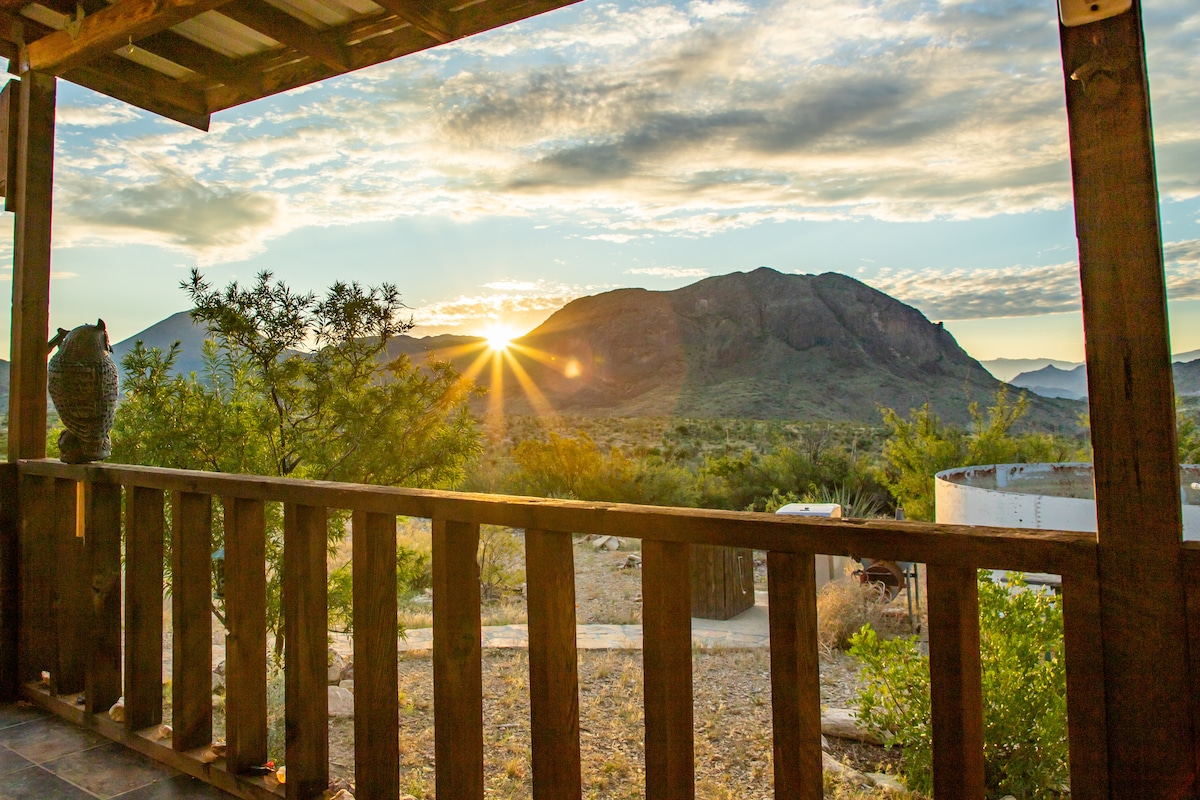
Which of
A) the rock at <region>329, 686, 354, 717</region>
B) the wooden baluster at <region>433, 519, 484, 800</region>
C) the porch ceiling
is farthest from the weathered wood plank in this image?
the rock at <region>329, 686, 354, 717</region>

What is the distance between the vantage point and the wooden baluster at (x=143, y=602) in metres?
2.02

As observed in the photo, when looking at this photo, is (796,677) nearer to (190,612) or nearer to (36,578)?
(190,612)

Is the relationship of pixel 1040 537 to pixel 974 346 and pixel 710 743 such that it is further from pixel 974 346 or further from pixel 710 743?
pixel 974 346

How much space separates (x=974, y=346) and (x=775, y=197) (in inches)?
497

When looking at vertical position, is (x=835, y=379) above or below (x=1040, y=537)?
above

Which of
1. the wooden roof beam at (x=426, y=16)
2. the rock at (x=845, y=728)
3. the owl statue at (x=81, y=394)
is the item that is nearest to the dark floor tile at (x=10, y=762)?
the owl statue at (x=81, y=394)

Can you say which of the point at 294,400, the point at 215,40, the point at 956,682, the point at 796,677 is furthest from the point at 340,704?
the point at 956,682

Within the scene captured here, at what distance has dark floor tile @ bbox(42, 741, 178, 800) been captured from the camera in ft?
6.11

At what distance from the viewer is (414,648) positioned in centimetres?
488

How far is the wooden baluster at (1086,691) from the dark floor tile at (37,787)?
6.78 feet

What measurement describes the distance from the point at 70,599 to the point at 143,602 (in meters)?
0.45

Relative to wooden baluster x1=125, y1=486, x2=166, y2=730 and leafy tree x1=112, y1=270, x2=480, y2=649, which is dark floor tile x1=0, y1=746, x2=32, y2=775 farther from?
leafy tree x1=112, y1=270, x2=480, y2=649

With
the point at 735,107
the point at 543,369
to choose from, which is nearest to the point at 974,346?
the point at 735,107

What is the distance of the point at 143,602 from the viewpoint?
2.04 m
